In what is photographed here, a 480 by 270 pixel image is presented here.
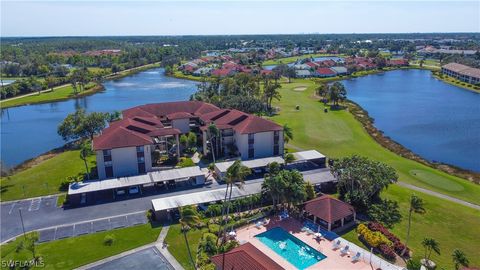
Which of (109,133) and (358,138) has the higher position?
(109,133)

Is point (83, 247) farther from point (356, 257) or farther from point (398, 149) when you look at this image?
point (398, 149)

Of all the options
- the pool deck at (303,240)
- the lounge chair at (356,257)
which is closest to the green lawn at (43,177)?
the pool deck at (303,240)

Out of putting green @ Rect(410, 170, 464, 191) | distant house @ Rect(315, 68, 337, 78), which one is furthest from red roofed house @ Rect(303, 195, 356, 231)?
distant house @ Rect(315, 68, 337, 78)

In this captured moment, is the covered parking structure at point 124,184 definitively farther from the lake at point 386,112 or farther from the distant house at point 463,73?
Result: the distant house at point 463,73

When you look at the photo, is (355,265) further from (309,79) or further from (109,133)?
(309,79)

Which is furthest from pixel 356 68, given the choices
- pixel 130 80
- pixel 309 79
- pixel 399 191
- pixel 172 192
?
pixel 172 192

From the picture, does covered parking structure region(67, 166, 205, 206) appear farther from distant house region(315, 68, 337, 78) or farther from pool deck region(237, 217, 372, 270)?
distant house region(315, 68, 337, 78)
